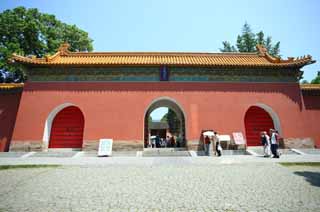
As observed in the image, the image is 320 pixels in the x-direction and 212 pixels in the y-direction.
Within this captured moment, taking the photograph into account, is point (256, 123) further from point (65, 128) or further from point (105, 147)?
point (65, 128)

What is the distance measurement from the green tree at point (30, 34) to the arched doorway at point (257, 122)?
1692 centimetres

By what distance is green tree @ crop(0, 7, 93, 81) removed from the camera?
13555mm

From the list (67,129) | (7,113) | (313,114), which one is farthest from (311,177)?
(7,113)

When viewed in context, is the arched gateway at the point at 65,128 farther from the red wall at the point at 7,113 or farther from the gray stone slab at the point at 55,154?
the red wall at the point at 7,113

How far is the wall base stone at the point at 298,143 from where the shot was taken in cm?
916

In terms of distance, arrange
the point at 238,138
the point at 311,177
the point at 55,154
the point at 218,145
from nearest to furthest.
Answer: the point at 311,177, the point at 218,145, the point at 55,154, the point at 238,138

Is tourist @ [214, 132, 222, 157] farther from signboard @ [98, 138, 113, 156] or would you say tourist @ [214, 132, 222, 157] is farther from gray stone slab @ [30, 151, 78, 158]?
gray stone slab @ [30, 151, 78, 158]

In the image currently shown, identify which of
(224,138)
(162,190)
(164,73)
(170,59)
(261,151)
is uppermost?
(170,59)

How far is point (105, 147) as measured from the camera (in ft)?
27.5

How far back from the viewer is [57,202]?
302cm

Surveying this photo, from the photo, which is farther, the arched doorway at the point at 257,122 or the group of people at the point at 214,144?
the arched doorway at the point at 257,122

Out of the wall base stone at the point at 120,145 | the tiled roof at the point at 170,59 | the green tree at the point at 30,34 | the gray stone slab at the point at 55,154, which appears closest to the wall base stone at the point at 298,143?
the tiled roof at the point at 170,59

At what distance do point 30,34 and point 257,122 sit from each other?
62.4 feet

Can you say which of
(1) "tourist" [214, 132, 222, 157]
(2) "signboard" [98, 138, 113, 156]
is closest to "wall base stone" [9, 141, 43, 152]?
(2) "signboard" [98, 138, 113, 156]
